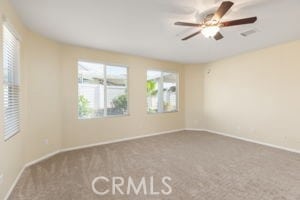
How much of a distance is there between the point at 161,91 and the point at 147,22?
3.27 m

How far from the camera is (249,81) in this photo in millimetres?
4836

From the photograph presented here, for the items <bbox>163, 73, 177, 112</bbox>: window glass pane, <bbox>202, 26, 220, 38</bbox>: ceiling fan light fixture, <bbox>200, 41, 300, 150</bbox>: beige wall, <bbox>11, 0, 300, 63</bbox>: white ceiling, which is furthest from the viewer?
<bbox>163, 73, 177, 112</bbox>: window glass pane

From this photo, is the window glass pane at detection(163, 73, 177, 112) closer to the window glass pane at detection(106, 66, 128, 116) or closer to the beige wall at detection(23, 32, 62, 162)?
the window glass pane at detection(106, 66, 128, 116)

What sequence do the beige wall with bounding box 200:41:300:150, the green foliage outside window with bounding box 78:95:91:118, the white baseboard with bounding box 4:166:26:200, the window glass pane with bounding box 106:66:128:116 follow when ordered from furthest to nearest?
the window glass pane with bounding box 106:66:128:116, the green foliage outside window with bounding box 78:95:91:118, the beige wall with bounding box 200:41:300:150, the white baseboard with bounding box 4:166:26:200

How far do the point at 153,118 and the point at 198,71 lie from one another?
2463mm

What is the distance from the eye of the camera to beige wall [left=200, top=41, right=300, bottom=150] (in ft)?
13.1

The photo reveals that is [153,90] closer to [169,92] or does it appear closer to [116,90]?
[169,92]

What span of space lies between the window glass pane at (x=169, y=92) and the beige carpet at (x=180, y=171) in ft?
6.25

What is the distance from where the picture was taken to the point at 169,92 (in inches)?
245

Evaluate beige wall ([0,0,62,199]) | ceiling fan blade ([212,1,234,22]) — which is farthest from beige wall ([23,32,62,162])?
ceiling fan blade ([212,1,234,22])

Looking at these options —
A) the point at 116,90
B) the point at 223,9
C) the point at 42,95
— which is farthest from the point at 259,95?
the point at 42,95

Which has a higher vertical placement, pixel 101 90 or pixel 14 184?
pixel 101 90

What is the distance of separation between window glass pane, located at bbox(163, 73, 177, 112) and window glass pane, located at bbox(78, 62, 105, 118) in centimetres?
232

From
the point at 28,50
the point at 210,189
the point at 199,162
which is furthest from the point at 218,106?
the point at 28,50
